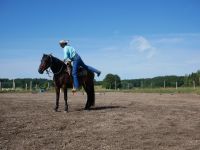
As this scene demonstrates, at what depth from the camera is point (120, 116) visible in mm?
13203

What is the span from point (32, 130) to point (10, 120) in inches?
62.9

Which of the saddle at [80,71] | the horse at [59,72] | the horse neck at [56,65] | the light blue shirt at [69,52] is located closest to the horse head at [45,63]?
the horse at [59,72]

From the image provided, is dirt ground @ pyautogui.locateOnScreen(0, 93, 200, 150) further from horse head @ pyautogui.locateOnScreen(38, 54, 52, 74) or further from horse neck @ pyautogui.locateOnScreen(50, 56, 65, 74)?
horse neck @ pyautogui.locateOnScreen(50, 56, 65, 74)

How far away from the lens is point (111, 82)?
68438 millimetres

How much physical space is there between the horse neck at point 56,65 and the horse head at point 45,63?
0.43 ft

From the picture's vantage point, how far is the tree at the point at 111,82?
2649 inches

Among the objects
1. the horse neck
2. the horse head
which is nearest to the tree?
the horse neck

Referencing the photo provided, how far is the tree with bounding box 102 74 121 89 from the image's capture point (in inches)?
2649

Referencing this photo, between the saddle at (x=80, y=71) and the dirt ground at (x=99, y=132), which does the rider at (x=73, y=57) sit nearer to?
the saddle at (x=80, y=71)

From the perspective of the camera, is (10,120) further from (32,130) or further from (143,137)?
(143,137)

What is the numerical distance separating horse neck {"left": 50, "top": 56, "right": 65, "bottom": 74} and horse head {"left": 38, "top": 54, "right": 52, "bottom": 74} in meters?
0.13

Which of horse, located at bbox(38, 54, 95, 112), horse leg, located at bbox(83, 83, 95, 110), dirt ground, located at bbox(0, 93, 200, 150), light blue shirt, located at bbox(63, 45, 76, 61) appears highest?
light blue shirt, located at bbox(63, 45, 76, 61)

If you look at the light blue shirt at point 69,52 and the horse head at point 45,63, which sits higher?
the light blue shirt at point 69,52

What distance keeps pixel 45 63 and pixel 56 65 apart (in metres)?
0.45
